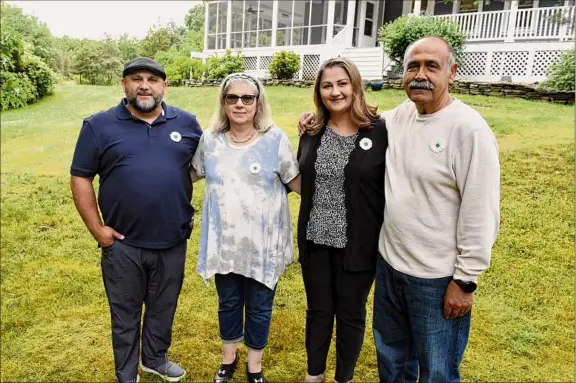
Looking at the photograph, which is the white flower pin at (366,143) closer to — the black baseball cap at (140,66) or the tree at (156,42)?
the black baseball cap at (140,66)

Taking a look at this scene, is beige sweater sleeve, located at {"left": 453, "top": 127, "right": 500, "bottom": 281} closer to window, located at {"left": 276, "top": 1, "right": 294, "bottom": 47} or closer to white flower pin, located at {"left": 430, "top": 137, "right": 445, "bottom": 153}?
white flower pin, located at {"left": 430, "top": 137, "right": 445, "bottom": 153}

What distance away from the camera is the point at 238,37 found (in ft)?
72.5

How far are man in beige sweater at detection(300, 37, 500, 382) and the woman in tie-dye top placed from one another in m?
0.68

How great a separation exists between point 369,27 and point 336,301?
61.0ft

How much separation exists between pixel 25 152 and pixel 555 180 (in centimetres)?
1011

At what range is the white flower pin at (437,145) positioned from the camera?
2271mm

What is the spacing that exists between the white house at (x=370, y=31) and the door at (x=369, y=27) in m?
0.04

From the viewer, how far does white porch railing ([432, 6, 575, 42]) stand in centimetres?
1450

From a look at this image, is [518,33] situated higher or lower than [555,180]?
→ higher

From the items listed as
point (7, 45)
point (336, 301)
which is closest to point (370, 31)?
point (7, 45)

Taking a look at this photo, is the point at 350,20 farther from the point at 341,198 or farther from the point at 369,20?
the point at 341,198

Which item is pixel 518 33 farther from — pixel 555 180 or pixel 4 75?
pixel 4 75

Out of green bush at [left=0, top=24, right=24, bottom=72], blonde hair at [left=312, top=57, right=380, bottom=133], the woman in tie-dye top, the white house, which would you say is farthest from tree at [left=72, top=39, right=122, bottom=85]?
blonde hair at [left=312, top=57, right=380, bottom=133]

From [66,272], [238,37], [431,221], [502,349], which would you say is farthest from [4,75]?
[238,37]
